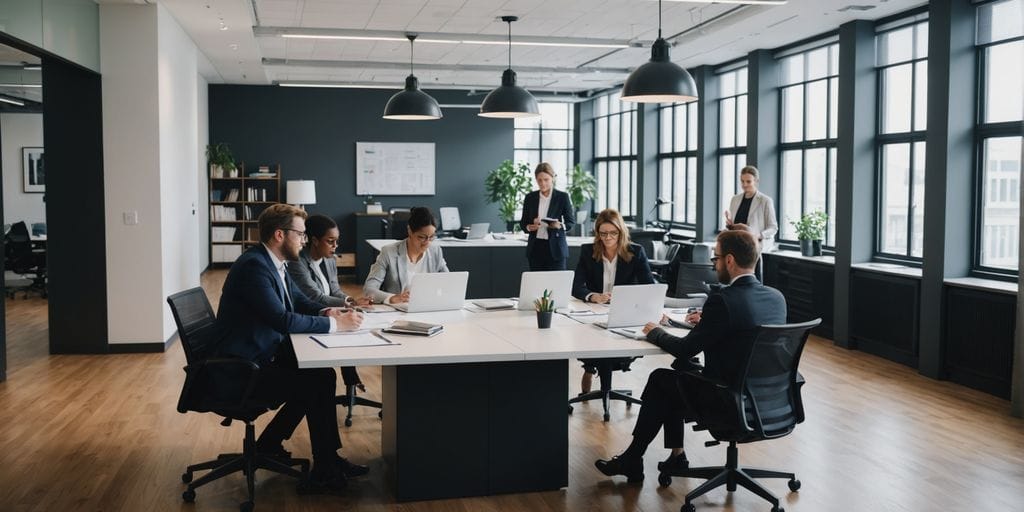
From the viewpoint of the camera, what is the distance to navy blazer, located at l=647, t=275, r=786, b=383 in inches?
154

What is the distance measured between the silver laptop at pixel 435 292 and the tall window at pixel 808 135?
518 centimetres

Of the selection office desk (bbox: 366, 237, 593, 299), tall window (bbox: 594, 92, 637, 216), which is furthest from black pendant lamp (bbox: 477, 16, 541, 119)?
tall window (bbox: 594, 92, 637, 216)

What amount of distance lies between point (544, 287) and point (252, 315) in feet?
5.54

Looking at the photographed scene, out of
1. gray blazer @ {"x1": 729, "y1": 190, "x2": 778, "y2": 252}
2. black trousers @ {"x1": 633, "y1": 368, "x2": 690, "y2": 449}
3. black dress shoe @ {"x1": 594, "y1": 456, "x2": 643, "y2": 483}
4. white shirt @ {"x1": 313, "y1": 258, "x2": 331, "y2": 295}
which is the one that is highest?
gray blazer @ {"x1": 729, "y1": 190, "x2": 778, "y2": 252}

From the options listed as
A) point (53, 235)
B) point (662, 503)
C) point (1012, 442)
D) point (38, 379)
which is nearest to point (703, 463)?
point (662, 503)

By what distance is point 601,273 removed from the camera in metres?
5.84

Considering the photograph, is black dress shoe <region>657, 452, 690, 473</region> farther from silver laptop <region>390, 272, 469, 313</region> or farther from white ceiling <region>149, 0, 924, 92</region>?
white ceiling <region>149, 0, 924, 92</region>

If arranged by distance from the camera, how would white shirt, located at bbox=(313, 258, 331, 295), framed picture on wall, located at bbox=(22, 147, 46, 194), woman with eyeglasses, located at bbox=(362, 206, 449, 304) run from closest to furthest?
white shirt, located at bbox=(313, 258, 331, 295) < woman with eyeglasses, located at bbox=(362, 206, 449, 304) < framed picture on wall, located at bbox=(22, 147, 46, 194)

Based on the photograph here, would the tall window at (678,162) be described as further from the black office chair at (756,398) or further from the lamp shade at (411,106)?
the black office chair at (756,398)

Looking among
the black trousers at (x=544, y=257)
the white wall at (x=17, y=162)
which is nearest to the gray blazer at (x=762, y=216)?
the black trousers at (x=544, y=257)

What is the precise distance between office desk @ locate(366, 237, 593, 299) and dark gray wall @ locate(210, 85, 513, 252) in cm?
605

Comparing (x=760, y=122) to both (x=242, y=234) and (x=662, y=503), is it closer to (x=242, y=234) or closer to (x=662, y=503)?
(x=662, y=503)

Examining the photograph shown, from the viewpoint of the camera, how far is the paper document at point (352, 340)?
405 centimetres

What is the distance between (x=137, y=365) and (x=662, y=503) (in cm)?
487
